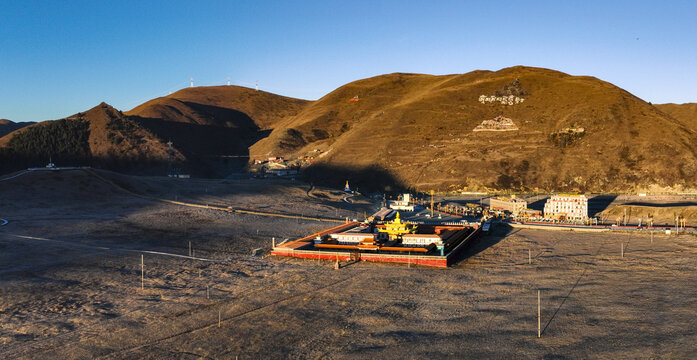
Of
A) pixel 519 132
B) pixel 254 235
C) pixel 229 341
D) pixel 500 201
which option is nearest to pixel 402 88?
pixel 519 132

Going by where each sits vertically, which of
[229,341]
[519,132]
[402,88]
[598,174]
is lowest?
[229,341]

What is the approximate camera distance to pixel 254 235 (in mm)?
45188

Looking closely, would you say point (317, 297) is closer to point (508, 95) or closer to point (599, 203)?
point (599, 203)

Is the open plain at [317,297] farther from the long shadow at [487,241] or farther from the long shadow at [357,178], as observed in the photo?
the long shadow at [357,178]

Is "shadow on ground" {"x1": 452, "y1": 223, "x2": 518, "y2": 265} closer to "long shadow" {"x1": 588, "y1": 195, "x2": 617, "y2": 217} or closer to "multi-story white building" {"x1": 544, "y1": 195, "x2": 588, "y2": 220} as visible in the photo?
"multi-story white building" {"x1": 544, "y1": 195, "x2": 588, "y2": 220}

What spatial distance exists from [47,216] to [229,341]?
128ft

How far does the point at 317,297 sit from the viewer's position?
25.9 meters

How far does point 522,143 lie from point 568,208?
2266 inches

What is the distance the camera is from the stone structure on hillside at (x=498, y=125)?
122 meters

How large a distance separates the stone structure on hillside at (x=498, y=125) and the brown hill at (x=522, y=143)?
1018mm

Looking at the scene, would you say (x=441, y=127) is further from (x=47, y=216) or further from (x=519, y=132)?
(x=47, y=216)

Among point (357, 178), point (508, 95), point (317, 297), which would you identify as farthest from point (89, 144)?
point (508, 95)

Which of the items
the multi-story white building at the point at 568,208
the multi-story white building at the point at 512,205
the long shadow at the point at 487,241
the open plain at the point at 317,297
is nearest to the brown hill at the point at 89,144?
the open plain at the point at 317,297

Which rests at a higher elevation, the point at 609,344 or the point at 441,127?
the point at 441,127
